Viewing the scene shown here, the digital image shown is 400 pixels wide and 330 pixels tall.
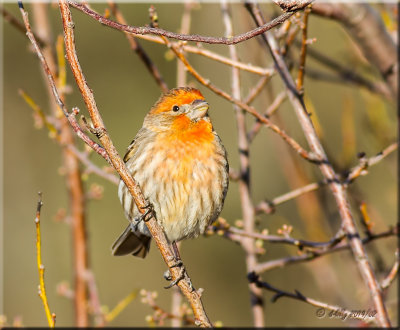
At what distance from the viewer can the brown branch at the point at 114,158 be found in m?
2.88

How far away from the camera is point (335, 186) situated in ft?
12.4

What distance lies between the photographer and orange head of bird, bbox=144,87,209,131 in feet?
15.3

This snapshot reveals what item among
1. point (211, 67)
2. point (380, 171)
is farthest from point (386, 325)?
point (380, 171)

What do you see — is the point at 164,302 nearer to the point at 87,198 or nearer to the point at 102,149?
the point at 87,198

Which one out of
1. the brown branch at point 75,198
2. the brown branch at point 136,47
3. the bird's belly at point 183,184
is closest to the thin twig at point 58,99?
the bird's belly at point 183,184

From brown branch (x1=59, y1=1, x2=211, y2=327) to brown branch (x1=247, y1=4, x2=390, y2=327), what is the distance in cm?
90

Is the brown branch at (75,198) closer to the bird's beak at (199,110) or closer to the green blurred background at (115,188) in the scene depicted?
the bird's beak at (199,110)

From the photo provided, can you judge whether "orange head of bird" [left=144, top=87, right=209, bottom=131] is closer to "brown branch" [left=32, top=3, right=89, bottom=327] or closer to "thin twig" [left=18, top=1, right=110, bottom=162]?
"brown branch" [left=32, top=3, right=89, bottom=327]

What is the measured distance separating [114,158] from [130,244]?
2.32m

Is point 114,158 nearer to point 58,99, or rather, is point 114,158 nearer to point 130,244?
point 58,99

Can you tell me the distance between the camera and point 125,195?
187 inches

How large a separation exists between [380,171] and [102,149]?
24.6 ft

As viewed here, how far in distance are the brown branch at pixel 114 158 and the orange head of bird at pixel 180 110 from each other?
4.41ft

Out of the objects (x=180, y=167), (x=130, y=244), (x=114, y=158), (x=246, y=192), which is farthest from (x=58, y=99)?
(x=130, y=244)
